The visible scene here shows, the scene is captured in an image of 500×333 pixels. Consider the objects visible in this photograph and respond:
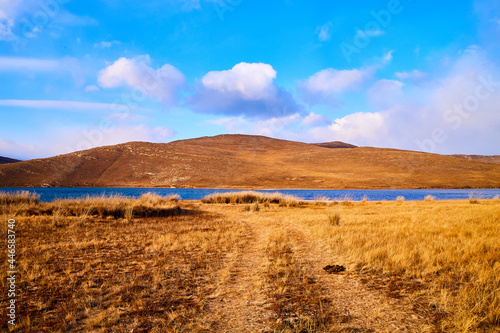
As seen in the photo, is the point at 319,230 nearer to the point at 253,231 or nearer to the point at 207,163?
the point at 253,231

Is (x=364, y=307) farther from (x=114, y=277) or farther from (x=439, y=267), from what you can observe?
(x=114, y=277)

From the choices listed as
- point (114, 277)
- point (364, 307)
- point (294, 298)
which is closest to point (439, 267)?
point (364, 307)

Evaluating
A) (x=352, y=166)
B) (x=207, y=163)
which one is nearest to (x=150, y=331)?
(x=207, y=163)

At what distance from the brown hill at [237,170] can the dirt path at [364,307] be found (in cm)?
5862

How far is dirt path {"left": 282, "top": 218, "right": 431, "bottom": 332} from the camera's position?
137 inches

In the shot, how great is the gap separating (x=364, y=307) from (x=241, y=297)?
6.21 feet

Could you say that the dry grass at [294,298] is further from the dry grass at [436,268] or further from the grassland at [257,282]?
the dry grass at [436,268]

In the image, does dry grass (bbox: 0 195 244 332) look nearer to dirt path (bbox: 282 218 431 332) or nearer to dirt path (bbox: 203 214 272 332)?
dirt path (bbox: 203 214 272 332)

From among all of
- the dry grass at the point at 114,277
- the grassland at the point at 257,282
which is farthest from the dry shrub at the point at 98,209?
the grassland at the point at 257,282

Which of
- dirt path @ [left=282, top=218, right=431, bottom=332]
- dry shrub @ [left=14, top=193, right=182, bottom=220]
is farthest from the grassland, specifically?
dry shrub @ [left=14, top=193, right=182, bottom=220]

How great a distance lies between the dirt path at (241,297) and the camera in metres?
3.54

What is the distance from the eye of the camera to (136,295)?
14.3ft

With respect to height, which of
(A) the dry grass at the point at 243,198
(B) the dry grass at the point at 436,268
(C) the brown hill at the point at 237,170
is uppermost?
(C) the brown hill at the point at 237,170

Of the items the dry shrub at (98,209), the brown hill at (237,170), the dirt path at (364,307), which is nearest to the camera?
the dirt path at (364,307)
